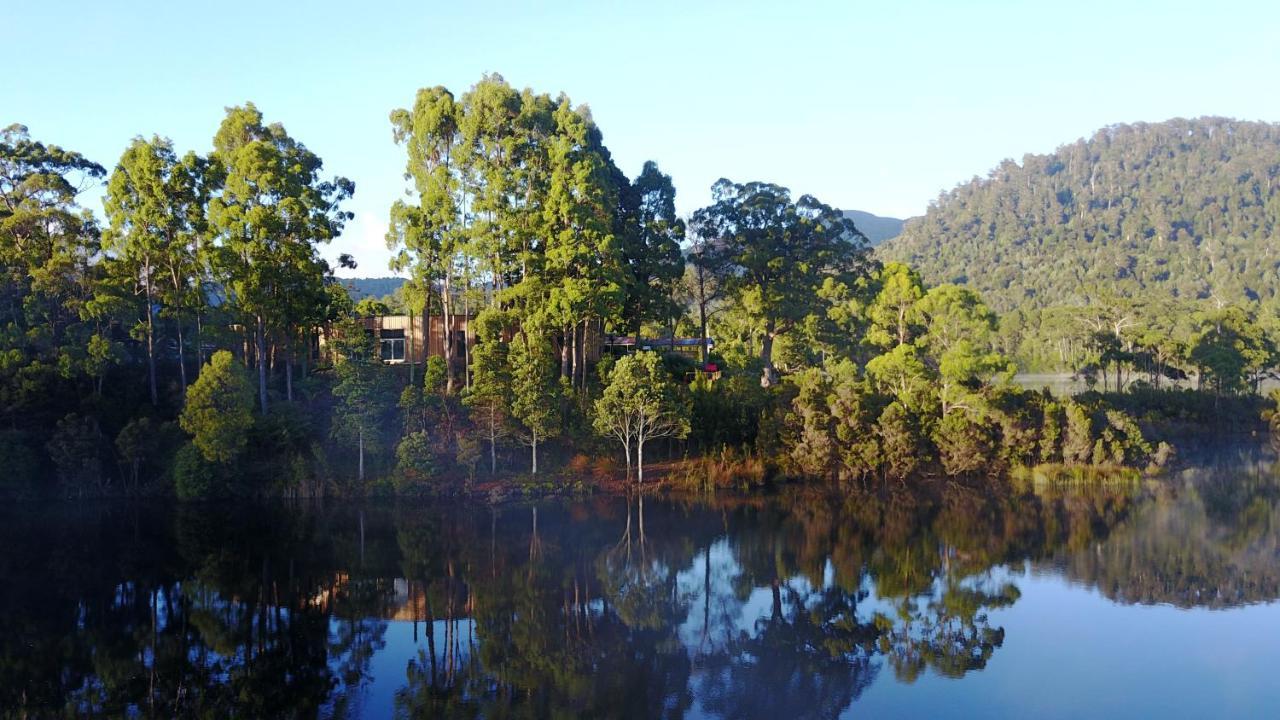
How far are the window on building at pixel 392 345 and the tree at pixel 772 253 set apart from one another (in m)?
14.9

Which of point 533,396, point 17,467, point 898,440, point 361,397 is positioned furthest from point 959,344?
point 17,467

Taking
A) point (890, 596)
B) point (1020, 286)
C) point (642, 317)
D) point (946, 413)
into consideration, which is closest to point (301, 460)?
point (642, 317)

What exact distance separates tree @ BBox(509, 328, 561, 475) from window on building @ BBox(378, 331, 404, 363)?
1166 cm

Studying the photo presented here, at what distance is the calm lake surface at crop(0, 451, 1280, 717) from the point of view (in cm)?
1536

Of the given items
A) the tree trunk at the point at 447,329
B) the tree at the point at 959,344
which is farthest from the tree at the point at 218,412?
the tree at the point at 959,344

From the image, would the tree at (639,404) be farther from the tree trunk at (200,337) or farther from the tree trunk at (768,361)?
the tree trunk at (200,337)

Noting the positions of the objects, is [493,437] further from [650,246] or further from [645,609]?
[645,609]

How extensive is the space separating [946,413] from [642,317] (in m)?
13.2

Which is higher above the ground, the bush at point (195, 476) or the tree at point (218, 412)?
the tree at point (218, 412)

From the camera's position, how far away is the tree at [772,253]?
43.4 metres

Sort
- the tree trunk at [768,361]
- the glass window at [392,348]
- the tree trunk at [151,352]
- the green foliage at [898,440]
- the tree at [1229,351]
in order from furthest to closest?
1. the tree at [1229,351]
2. the tree trunk at [768,361]
3. the glass window at [392,348]
4. the tree trunk at [151,352]
5. the green foliage at [898,440]

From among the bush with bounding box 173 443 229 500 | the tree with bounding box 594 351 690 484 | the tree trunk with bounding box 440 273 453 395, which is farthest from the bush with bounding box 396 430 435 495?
the tree with bounding box 594 351 690 484

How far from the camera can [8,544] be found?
25531 millimetres

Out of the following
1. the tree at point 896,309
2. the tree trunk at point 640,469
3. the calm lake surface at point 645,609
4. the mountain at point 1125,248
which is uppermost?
the mountain at point 1125,248
